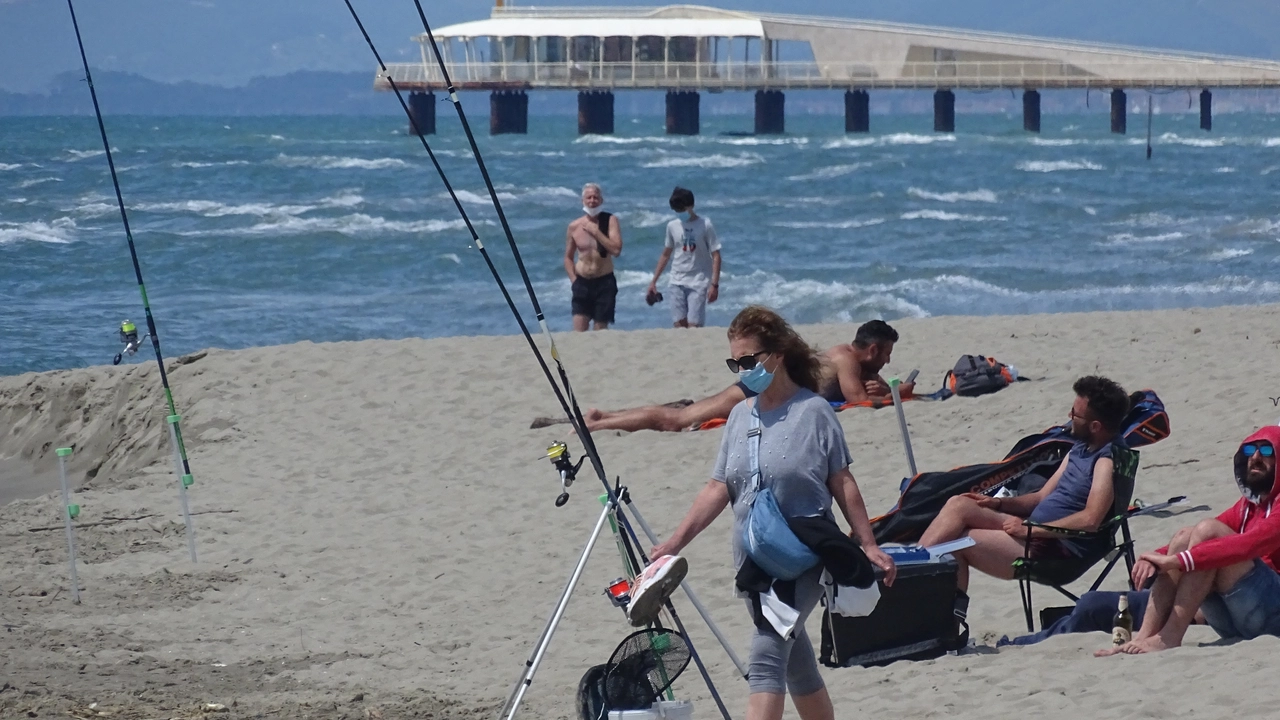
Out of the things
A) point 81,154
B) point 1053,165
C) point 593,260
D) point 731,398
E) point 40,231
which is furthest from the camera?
point 81,154

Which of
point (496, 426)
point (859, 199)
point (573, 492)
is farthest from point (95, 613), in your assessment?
point (859, 199)

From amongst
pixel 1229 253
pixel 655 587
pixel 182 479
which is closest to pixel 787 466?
pixel 655 587

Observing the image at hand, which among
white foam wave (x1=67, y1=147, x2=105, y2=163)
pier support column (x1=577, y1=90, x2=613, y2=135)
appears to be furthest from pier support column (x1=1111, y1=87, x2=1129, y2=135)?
white foam wave (x1=67, y1=147, x2=105, y2=163)

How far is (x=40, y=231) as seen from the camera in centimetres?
2583

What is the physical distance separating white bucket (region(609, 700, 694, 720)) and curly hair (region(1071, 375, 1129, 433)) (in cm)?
194

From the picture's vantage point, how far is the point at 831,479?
3.74 meters

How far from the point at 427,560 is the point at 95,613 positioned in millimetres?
1361

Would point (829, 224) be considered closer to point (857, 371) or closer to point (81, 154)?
point (857, 371)

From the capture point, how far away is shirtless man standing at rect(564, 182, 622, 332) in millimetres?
10250

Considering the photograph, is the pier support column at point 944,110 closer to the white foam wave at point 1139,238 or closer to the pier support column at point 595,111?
the pier support column at point 595,111

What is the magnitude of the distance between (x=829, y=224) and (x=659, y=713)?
23330 millimetres

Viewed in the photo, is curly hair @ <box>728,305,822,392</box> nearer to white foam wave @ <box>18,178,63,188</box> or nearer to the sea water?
the sea water

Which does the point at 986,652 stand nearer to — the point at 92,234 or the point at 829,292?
the point at 829,292

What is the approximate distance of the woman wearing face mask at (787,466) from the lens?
12.1ft
